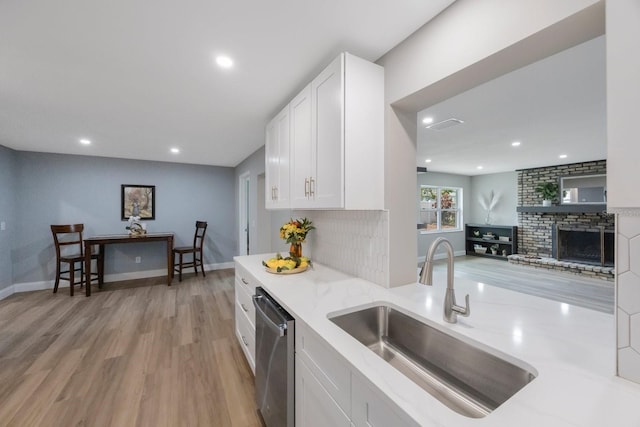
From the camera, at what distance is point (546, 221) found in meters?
6.33

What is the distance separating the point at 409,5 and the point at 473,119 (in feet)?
7.26

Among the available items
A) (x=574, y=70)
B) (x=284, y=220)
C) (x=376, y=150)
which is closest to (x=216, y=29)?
(x=376, y=150)

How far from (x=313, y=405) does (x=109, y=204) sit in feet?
18.1

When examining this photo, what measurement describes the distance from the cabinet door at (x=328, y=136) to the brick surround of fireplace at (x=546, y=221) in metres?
6.57

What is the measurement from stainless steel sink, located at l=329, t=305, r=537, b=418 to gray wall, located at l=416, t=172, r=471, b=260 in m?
5.76

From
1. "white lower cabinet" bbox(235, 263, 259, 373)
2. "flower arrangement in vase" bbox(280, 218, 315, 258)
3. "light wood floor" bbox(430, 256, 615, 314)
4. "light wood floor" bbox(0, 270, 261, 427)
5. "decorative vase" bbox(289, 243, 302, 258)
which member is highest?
"flower arrangement in vase" bbox(280, 218, 315, 258)

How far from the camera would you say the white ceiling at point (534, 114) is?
77.6 inches

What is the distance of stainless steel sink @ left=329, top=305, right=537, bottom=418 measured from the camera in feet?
3.10

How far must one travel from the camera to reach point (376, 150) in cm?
163

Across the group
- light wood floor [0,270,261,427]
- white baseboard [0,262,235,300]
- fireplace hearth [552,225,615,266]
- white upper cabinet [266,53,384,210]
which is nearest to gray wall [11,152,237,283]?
white baseboard [0,262,235,300]

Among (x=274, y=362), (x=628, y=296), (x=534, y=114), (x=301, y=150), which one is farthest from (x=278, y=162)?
(x=534, y=114)

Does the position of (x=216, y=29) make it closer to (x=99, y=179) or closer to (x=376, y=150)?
(x=376, y=150)

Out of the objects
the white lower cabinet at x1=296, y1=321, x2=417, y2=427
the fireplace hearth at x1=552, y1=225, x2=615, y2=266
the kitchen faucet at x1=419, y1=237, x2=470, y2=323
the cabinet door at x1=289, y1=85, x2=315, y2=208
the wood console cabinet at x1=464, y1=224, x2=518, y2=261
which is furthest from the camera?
the wood console cabinet at x1=464, y1=224, x2=518, y2=261

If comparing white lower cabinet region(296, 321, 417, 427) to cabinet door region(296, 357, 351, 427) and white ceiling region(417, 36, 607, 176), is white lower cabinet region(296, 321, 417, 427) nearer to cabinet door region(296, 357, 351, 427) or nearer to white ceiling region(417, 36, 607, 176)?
cabinet door region(296, 357, 351, 427)
